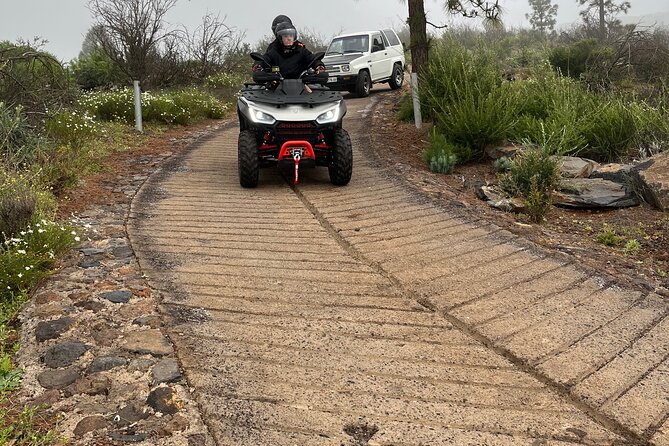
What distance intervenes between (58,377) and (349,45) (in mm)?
14472

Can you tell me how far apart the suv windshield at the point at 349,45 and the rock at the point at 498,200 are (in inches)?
391

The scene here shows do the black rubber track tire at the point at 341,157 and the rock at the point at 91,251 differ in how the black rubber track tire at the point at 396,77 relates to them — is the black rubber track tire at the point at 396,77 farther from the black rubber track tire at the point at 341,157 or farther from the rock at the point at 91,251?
the rock at the point at 91,251

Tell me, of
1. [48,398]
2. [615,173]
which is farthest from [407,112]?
[48,398]

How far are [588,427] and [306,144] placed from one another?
457cm

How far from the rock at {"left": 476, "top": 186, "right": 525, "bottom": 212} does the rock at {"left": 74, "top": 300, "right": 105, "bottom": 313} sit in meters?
4.06

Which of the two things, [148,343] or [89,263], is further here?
[89,263]

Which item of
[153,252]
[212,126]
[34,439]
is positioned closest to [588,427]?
[34,439]

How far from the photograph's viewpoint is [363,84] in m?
15.6

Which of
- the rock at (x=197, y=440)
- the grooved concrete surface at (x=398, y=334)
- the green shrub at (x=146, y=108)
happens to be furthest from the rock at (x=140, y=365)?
the green shrub at (x=146, y=108)

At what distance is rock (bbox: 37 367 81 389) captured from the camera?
2802mm

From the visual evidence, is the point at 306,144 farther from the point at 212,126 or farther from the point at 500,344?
the point at 212,126

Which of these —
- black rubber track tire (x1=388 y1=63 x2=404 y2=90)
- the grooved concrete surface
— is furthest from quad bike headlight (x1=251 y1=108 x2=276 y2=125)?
black rubber track tire (x1=388 y1=63 x2=404 y2=90)

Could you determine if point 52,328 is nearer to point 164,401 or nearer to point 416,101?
point 164,401

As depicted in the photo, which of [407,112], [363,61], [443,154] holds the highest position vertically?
[363,61]
